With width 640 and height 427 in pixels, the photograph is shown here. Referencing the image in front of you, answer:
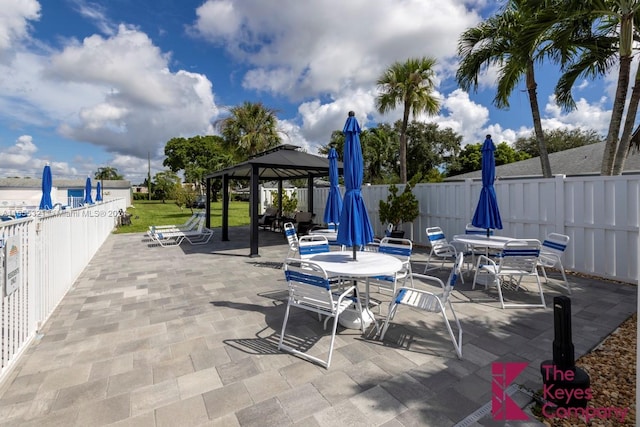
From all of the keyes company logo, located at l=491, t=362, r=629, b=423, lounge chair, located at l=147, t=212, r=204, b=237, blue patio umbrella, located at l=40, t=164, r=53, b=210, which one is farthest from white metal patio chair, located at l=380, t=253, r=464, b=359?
blue patio umbrella, located at l=40, t=164, r=53, b=210

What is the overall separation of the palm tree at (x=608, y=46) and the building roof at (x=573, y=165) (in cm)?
558

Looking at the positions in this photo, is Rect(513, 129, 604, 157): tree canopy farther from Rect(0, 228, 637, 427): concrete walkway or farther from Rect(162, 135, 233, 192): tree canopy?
Rect(162, 135, 233, 192): tree canopy

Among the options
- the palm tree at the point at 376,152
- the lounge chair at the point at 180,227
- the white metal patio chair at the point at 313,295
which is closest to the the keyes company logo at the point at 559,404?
the white metal patio chair at the point at 313,295

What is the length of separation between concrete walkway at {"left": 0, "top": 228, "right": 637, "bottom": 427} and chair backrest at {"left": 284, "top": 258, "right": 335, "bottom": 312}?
53 cm

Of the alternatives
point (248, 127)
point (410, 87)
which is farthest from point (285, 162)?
point (248, 127)

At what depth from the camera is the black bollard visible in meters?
2.10

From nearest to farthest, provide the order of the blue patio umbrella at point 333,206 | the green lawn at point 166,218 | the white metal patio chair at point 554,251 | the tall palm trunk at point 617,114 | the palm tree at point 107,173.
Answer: the white metal patio chair at point 554,251
the tall palm trunk at point 617,114
the blue patio umbrella at point 333,206
the green lawn at point 166,218
the palm tree at point 107,173

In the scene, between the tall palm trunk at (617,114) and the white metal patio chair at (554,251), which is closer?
the white metal patio chair at (554,251)

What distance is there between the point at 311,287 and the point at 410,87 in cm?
1225

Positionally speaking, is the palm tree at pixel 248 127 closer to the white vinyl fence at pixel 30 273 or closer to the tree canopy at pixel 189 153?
the white vinyl fence at pixel 30 273

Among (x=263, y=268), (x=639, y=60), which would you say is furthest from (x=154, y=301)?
(x=639, y=60)

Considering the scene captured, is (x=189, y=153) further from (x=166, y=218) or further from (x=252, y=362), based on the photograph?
(x=252, y=362)

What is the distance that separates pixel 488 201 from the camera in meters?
5.88

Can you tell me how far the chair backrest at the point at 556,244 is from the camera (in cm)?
508
